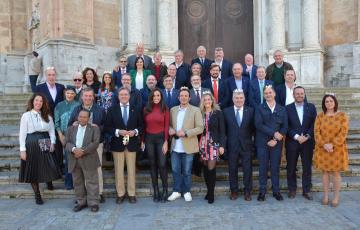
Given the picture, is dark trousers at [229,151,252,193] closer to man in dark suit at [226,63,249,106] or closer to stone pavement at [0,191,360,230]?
stone pavement at [0,191,360,230]

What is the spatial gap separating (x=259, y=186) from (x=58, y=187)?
11.1 feet

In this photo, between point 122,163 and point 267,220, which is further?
point 122,163

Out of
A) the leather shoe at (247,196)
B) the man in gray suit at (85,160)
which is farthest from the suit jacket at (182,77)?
the leather shoe at (247,196)

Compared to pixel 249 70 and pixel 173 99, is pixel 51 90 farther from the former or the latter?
pixel 249 70

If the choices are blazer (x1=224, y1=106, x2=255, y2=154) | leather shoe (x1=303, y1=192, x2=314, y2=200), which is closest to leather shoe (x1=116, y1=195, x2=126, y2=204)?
blazer (x1=224, y1=106, x2=255, y2=154)

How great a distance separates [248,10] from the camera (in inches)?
559

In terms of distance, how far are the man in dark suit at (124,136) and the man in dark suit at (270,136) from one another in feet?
6.29

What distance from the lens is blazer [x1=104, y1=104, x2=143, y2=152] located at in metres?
6.61

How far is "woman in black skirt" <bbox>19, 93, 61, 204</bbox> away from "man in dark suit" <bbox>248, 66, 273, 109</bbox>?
345 cm

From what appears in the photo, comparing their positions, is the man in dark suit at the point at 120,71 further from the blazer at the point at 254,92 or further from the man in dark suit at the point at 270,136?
the man in dark suit at the point at 270,136

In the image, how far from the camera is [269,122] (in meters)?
6.59

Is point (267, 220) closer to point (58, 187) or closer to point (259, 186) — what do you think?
point (259, 186)

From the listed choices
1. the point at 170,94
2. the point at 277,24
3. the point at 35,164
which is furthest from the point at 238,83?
the point at 277,24

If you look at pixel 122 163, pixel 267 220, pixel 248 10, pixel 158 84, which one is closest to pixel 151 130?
pixel 122 163
